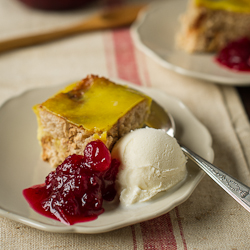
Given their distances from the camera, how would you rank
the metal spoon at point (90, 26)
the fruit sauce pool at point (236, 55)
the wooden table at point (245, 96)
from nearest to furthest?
the wooden table at point (245, 96) < the fruit sauce pool at point (236, 55) < the metal spoon at point (90, 26)

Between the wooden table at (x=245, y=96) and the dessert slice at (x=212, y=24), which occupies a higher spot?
the dessert slice at (x=212, y=24)

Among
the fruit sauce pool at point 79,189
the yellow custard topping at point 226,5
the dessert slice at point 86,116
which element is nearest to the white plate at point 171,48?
the yellow custard topping at point 226,5

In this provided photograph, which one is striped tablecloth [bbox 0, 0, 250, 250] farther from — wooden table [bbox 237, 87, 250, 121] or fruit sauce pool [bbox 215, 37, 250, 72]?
fruit sauce pool [bbox 215, 37, 250, 72]

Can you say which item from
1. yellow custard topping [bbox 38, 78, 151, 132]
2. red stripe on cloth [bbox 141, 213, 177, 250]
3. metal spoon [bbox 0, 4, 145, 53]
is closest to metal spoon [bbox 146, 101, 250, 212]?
yellow custard topping [bbox 38, 78, 151, 132]

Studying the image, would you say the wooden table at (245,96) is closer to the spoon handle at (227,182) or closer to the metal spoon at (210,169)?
the metal spoon at (210,169)

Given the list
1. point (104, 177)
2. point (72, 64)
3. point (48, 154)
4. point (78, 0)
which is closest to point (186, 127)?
point (104, 177)

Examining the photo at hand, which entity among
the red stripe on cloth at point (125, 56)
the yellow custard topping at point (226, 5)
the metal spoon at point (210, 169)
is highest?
the yellow custard topping at point (226, 5)
